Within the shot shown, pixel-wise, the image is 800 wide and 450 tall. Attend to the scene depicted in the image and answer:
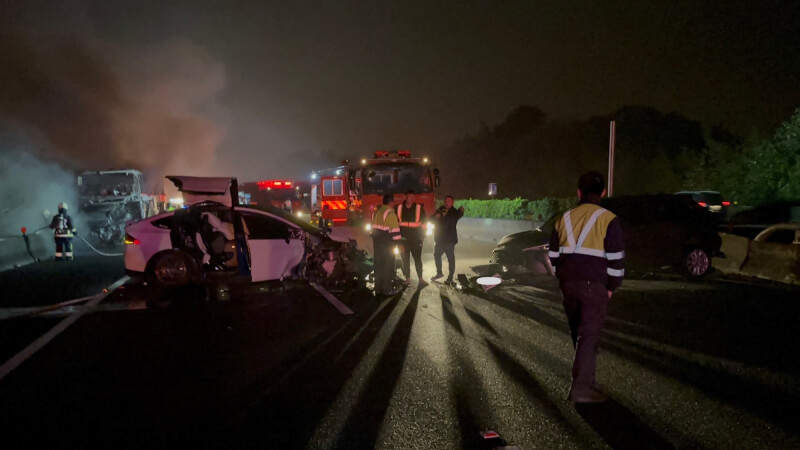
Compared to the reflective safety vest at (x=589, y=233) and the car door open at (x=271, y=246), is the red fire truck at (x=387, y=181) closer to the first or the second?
the car door open at (x=271, y=246)

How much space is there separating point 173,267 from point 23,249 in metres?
9.75

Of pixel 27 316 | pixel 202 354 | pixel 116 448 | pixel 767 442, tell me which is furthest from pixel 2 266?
pixel 767 442

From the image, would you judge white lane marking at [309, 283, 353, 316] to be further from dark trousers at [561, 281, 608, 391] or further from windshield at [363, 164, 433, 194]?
windshield at [363, 164, 433, 194]

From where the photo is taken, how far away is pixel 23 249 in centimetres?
1581

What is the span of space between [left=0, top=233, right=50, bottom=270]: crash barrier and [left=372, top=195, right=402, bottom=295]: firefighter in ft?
34.6

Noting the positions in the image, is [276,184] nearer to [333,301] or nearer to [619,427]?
[333,301]

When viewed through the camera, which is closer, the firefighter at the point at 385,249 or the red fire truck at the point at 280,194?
the firefighter at the point at 385,249

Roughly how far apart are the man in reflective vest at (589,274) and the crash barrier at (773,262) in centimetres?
675

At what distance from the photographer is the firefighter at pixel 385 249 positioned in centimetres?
917

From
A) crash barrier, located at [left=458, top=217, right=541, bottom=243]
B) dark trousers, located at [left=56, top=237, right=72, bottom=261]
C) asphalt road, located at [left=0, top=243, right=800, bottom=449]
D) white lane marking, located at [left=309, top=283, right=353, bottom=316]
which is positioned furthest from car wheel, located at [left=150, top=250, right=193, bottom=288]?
crash barrier, located at [left=458, top=217, right=541, bottom=243]

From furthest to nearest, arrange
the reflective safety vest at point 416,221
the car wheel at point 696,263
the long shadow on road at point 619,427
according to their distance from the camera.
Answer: the car wheel at point 696,263 → the reflective safety vest at point 416,221 → the long shadow on road at point 619,427

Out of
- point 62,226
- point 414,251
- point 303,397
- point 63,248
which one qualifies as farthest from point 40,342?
point 63,248

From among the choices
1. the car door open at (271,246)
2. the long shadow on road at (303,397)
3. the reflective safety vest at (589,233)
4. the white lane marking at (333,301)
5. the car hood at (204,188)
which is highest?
the car hood at (204,188)

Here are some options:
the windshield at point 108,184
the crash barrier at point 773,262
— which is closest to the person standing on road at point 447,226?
the crash barrier at point 773,262
